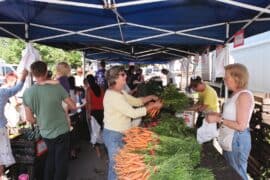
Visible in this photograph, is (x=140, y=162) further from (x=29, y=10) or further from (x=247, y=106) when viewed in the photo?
(x=29, y=10)

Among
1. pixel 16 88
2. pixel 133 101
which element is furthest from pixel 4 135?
pixel 133 101

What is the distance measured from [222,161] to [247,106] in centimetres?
52

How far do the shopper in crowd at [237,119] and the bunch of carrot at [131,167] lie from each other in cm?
103

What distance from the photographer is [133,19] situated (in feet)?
14.0

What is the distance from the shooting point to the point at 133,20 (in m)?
4.34

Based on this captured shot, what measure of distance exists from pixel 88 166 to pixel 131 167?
3.76 m

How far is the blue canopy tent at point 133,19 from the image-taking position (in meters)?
3.47

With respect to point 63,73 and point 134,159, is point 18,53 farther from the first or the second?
point 134,159

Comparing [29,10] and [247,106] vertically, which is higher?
[29,10]

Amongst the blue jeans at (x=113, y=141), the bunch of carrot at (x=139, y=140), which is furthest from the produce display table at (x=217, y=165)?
the blue jeans at (x=113, y=141)

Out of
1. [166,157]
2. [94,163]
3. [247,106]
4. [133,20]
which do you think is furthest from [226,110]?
[94,163]

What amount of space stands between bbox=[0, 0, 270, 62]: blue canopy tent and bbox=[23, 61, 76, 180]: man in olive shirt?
31.3 inches

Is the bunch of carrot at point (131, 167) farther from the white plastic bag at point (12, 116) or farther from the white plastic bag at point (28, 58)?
the white plastic bag at point (12, 116)

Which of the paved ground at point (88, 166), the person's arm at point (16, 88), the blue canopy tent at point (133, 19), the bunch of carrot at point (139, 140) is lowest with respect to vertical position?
the paved ground at point (88, 166)
